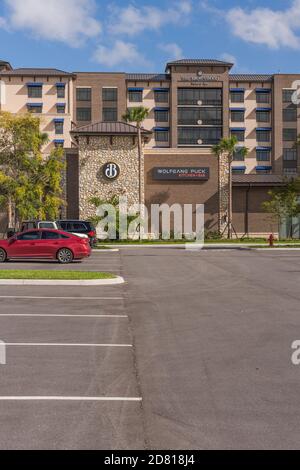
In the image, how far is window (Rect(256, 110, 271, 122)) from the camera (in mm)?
87875

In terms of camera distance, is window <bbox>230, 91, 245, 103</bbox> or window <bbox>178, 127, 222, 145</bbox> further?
window <bbox>230, 91, 245, 103</bbox>

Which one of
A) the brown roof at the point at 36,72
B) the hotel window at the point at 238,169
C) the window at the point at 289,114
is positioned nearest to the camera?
the brown roof at the point at 36,72

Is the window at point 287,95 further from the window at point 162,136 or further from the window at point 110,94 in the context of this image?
the window at point 110,94

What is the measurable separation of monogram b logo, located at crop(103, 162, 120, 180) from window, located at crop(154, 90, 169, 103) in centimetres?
3338

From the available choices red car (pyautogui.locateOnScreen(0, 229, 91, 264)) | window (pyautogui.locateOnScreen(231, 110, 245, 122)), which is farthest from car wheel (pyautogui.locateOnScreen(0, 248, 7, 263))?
window (pyautogui.locateOnScreen(231, 110, 245, 122))

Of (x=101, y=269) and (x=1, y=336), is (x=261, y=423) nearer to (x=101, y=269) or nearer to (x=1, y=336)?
(x=1, y=336)

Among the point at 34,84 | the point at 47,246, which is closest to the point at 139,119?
the point at 34,84

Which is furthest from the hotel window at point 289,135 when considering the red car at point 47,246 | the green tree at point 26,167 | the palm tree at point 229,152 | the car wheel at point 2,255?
the car wheel at point 2,255

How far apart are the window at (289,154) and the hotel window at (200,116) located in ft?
36.3

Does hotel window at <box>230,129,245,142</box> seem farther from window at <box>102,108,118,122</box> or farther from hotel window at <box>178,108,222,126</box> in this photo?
window at <box>102,108,118,122</box>

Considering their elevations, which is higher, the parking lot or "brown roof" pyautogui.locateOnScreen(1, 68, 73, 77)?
"brown roof" pyautogui.locateOnScreen(1, 68, 73, 77)

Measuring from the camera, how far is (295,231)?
6009 cm

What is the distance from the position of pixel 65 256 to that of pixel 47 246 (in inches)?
36.6

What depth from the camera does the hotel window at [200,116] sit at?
8444 cm
